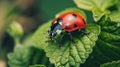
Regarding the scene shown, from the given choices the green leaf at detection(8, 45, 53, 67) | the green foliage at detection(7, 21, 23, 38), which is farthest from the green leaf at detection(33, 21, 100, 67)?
the green foliage at detection(7, 21, 23, 38)

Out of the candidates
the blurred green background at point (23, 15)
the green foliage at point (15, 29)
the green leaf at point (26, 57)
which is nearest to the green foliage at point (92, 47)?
the green leaf at point (26, 57)

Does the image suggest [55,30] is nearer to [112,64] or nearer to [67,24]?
[67,24]

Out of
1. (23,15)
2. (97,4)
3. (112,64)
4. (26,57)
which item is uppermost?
(23,15)

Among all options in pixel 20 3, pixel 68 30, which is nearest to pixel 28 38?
pixel 20 3

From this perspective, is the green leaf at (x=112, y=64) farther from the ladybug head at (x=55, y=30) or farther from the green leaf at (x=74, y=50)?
the ladybug head at (x=55, y=30)

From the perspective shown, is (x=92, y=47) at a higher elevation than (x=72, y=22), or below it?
below

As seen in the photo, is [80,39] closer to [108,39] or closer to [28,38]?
[108,39]

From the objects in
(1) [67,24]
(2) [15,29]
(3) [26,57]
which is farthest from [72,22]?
(2) [15,29]
